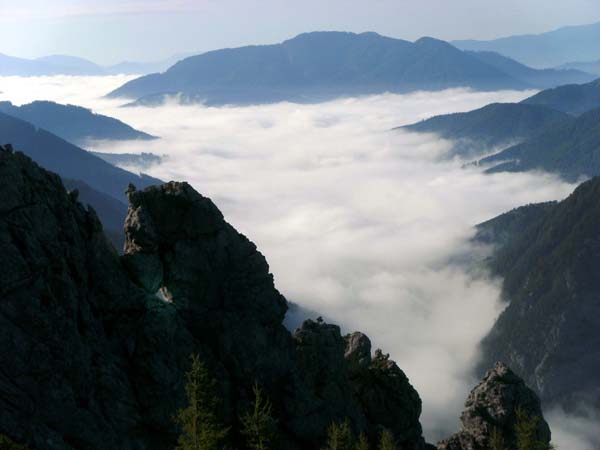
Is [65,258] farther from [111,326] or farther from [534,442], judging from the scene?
[534,442]

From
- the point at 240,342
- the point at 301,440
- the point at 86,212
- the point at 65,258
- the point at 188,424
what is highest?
the point at 86,212

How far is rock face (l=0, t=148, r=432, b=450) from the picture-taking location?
123 feet

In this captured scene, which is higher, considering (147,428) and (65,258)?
(65,258)

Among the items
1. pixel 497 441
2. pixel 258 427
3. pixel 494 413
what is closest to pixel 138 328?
pixel 258 427

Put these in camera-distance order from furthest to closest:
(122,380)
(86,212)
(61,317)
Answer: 1. (86,212)
2. (122,380)
3. (61,317)

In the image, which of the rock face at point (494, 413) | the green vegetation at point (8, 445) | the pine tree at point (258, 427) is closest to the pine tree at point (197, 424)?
the pine tree at point (258, 427)

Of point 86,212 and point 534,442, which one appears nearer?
point 86,212

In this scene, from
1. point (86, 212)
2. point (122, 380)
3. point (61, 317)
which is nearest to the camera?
point (61, 317)

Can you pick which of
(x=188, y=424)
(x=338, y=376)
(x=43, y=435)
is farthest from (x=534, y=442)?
(x=43, y=435)

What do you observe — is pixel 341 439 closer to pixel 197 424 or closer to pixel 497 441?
pixel 197 424

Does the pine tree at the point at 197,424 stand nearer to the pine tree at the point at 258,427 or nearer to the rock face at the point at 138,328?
the pine tree at the point at 258,427

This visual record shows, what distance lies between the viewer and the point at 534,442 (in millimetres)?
57812

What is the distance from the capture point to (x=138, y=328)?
45.7m

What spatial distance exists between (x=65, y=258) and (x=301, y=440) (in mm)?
25406
